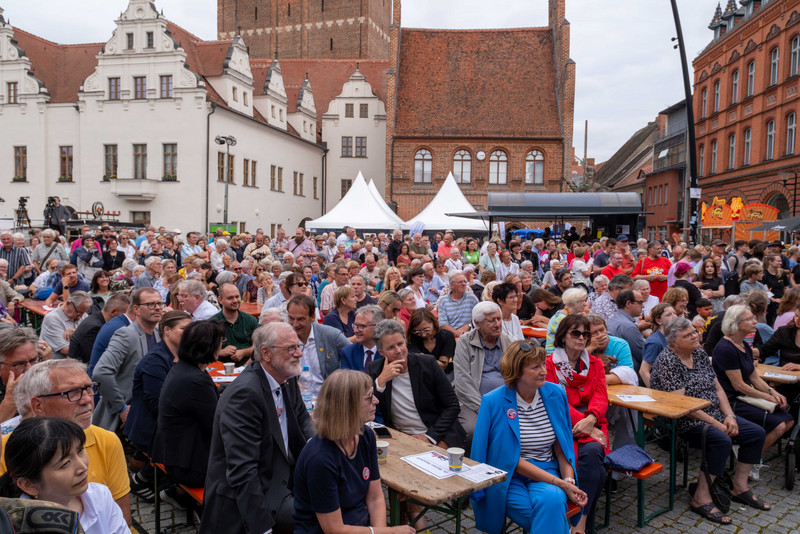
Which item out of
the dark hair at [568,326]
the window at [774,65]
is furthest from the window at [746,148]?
the dark hair at [568,326]

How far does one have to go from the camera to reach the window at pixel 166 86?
99.7 ft

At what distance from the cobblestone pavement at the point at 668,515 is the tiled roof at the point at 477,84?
113 ft

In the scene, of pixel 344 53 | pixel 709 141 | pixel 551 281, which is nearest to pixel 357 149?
pixel 344 53

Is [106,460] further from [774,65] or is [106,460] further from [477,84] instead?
[477,84]

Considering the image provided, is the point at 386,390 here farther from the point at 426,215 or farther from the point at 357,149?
the point at 357,149

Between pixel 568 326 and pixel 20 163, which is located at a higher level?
pixel 20 163

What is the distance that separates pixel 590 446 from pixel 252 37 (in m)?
56.5

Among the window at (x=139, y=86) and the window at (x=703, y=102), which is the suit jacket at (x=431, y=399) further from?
the window at (x=703, y=102)

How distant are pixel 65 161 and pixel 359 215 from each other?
2036 centimetres

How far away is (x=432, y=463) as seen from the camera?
3.50 m

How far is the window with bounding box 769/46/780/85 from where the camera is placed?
1125 inches

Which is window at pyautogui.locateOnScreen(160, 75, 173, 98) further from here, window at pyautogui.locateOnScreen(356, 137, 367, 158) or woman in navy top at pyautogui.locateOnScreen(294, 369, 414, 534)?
woman in navy top at pyautogui.locateOnScreen(294, 369, 414, 534)

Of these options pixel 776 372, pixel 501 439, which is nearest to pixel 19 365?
pixel 501 439

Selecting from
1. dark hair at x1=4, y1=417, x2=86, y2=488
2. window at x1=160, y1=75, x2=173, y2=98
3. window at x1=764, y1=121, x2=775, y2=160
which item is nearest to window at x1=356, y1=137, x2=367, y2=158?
window at x1=160, y1=75, x2=173, y2=98
